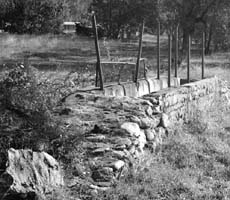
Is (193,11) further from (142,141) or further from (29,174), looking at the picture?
(29,174)

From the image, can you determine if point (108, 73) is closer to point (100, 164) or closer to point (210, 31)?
point (100, 164)

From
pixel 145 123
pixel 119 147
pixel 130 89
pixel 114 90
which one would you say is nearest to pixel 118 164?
pixel 119 147

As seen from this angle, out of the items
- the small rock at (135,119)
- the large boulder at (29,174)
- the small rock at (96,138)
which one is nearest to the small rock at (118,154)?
the small rock at (96,138)

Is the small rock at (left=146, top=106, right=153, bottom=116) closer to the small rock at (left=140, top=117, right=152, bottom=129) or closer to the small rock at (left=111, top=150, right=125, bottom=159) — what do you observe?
the small rock at (left=140, top=117, right=152, bottom=129)

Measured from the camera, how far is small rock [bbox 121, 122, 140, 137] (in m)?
5.49

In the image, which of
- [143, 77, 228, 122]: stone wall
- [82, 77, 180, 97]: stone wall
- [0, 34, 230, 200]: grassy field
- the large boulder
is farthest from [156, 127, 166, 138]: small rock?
the large boulder

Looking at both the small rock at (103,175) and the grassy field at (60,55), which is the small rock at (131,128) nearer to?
the small rock at (103,175)

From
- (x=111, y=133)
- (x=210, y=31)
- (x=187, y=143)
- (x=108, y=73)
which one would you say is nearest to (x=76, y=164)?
(x=111, y=133)

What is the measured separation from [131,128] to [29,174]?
1960mm

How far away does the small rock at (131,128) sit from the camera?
549 cm

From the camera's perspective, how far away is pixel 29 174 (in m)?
3.89

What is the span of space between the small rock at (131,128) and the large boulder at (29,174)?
147 cm

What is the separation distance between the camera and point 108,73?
28.1 ft

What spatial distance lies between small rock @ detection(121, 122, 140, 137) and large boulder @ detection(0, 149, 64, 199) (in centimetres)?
147
